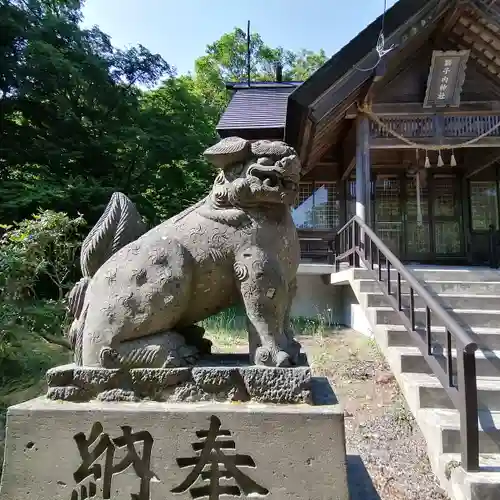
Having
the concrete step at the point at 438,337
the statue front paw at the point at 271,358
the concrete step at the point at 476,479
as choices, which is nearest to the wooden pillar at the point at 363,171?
the concrete step at the point at 438,337

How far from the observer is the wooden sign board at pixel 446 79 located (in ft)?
24.1

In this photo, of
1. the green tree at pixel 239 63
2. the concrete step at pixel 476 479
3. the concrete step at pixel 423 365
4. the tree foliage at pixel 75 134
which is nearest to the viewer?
the concrete step at pixel 476 479

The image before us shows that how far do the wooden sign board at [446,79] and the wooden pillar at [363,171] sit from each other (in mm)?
1281

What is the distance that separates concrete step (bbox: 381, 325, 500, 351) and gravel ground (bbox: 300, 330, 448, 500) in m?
0.70

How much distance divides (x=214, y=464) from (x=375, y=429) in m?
3.04

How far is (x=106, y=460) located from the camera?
155cm

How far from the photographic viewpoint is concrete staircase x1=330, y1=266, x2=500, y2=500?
2.86 m

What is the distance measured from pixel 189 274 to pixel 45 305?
5514 mm

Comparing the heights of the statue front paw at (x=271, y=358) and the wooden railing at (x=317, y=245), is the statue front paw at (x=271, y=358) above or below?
below

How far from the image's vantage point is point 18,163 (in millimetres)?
9953

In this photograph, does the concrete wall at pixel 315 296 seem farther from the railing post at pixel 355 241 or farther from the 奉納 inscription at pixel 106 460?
the 奉納 inscription at pixel 106 460

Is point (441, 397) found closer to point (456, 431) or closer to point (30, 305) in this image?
point (456, 431)

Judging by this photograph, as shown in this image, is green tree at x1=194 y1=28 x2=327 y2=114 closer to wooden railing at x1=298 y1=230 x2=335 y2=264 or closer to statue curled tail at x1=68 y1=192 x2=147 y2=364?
wooden railing at x1=298 y1=230 x2=335 y2=264

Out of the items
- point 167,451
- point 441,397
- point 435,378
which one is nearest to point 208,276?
point 167,451
